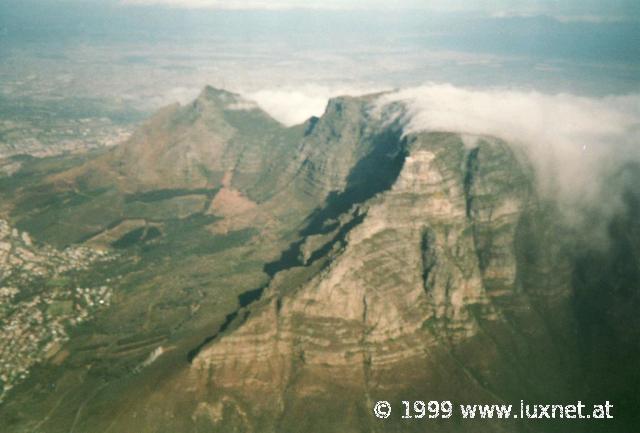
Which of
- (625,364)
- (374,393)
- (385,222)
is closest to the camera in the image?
(374,393)

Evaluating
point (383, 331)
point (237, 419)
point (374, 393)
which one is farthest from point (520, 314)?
point (237, 419)

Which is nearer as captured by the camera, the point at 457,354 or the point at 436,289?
the point at 457,354

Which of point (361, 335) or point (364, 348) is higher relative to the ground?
point (361, 335)

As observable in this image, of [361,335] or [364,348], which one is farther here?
[361,335]

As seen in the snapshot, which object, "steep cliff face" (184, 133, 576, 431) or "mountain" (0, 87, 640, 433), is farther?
"steep cliff face" (184, 133, 576, 431)

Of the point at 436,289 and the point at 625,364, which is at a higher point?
the point at 436,289

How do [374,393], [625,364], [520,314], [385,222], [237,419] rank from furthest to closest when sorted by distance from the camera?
[385,222] → [520,314] → [625,364] → [374,393] → [237,419]

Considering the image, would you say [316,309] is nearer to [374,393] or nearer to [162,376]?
[374,393]

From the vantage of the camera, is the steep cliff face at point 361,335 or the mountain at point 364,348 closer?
the mountain at point 364,348
